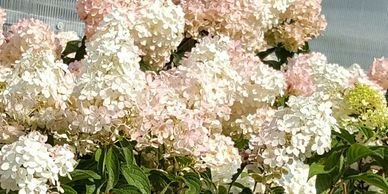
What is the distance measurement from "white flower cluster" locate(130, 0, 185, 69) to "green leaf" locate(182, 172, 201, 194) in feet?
1.00

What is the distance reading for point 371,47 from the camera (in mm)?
5168

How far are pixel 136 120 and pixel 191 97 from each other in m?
0.15

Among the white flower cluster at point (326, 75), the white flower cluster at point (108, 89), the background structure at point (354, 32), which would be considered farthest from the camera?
the background structure at point (354, 32)

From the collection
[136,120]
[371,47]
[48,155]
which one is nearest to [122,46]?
[136,120]

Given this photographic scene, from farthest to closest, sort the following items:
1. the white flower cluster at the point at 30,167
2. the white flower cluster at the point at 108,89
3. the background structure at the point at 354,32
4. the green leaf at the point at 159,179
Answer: the background structure at the point at 354,32 < the green leaf at the point at 159,179 < the white flower cluster at the point at 108,89 < the white flower cluster at the point at 30,167

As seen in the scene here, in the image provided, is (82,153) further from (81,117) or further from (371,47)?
(371,47)

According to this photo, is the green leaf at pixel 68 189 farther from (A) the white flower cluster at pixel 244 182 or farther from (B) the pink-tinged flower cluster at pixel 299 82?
(B) the pink-tinged flower cluster at pixel 299 82

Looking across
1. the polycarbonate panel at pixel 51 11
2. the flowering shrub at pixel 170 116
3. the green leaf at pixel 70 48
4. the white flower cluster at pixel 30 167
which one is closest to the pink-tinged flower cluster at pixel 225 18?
the flowering shrub at pixel 170 116

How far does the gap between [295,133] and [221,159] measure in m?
0.17

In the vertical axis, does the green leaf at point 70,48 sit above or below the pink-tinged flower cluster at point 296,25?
below

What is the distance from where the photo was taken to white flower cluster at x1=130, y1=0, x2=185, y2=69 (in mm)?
1739

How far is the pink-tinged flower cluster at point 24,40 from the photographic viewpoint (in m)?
1.93

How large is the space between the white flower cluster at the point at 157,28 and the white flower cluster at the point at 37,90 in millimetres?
272

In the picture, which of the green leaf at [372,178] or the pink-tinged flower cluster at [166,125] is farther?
the green leaf at [372,178]
